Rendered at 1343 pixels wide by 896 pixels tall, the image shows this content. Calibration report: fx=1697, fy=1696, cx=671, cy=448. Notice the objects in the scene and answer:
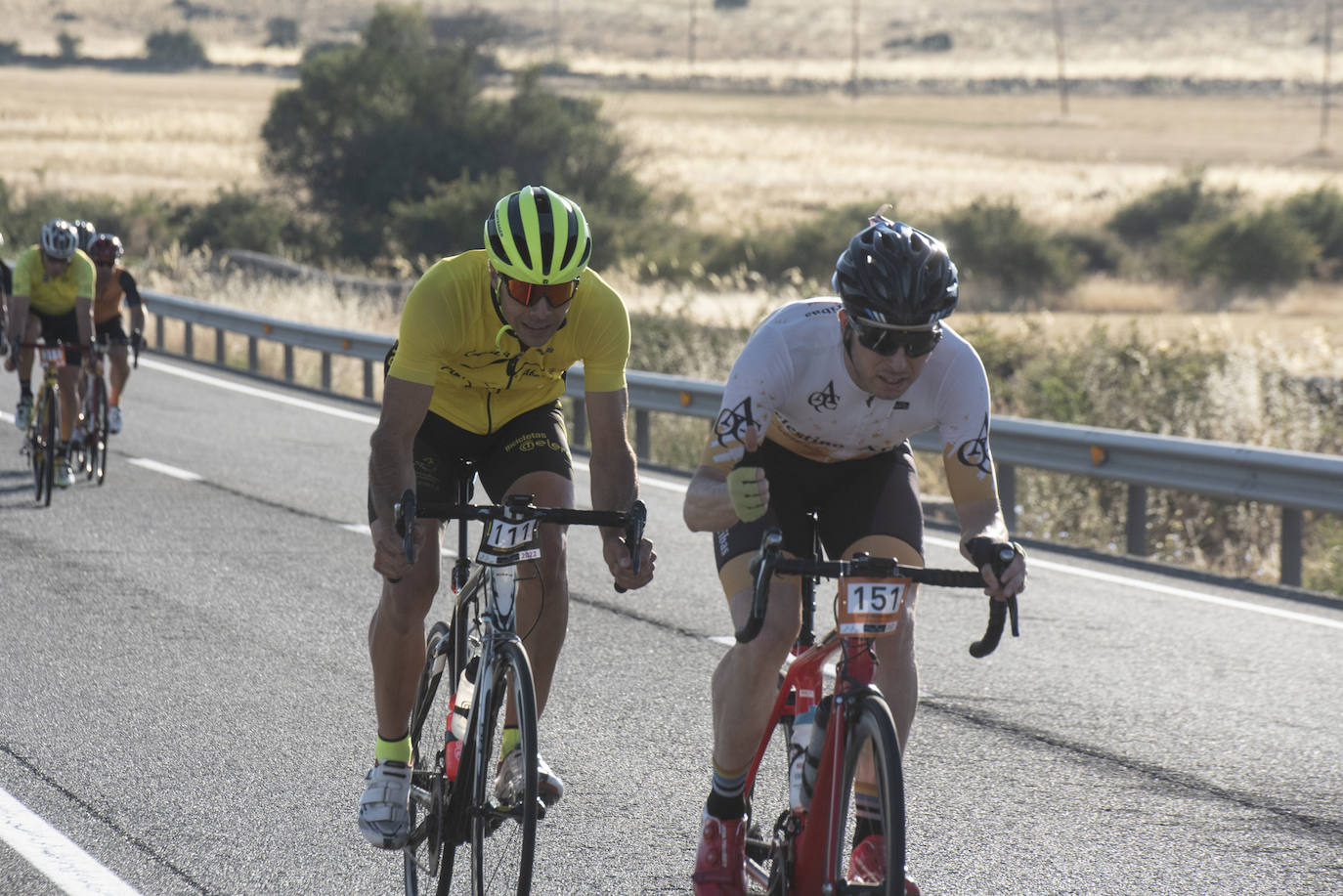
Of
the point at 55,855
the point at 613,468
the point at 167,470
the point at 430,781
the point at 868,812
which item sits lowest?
the point at 55,855

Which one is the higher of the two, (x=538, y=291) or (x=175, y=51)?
(x=175, y=51)

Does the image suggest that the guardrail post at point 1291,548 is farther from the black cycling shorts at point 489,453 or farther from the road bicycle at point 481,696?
the road bicycle at point 481,696

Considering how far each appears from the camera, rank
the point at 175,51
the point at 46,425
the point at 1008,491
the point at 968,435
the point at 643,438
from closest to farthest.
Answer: the point at 968,435
the point at 1008,491
the point at 46,425
the point at 643,438
the point at 175,51

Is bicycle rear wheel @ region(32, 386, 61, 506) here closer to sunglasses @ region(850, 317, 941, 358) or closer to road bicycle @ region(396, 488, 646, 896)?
road bicycle @ region(396, 488, 646, 896)

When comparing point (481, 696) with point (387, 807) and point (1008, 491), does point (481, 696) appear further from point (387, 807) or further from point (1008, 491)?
point (1008, 491)

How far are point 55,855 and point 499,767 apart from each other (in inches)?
61.1

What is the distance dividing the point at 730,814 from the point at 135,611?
4.89m

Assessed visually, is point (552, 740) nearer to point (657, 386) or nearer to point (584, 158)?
point (657, 386)

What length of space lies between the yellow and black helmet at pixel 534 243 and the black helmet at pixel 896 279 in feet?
2.47

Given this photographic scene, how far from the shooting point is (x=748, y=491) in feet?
12.5

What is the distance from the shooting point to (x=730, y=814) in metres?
4.31

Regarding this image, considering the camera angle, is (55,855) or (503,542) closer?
(503,542)

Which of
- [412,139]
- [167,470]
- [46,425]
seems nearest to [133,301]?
[167,470]

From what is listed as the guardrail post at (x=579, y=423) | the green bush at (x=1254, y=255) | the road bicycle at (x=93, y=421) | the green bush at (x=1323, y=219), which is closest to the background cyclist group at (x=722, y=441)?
the road bicycle at (x=93, y=421)
